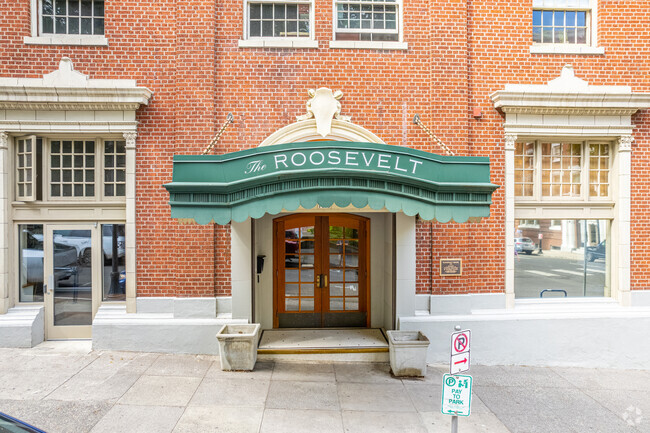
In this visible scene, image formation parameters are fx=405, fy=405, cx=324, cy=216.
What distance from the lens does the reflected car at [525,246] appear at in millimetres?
8320

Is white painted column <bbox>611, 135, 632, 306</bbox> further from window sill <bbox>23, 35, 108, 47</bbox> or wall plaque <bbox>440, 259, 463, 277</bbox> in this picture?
window sill <bbox>23, 35, 108, 47</bbox>

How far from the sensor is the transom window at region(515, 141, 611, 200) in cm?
834

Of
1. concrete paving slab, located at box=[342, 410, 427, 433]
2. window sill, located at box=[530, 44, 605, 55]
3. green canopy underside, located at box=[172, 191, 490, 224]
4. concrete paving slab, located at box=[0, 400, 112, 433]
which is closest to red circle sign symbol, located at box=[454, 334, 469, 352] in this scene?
→ concrete paving slab, located at box=[342, 410, 427, 433]

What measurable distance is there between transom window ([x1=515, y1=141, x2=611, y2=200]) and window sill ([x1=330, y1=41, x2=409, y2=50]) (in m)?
3.13

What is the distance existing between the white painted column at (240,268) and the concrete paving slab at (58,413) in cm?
258

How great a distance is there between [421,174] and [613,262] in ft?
18.5

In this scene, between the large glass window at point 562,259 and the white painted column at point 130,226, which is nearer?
the white painted column at point 130,226

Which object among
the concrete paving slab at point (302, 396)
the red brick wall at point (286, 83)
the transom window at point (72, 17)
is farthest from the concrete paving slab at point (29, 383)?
the transom window at point (72, 17)

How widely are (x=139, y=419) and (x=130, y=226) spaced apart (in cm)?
366

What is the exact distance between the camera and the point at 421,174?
5.61 meters

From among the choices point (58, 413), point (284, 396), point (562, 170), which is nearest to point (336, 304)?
point (284, 396)

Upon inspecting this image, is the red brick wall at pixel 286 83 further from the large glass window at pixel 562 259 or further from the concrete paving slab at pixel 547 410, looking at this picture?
the concrete paving slab at pixel 547 410

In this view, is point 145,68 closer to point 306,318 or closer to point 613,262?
point 306,318

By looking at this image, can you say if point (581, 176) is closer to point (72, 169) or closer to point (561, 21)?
point (561, 21)
